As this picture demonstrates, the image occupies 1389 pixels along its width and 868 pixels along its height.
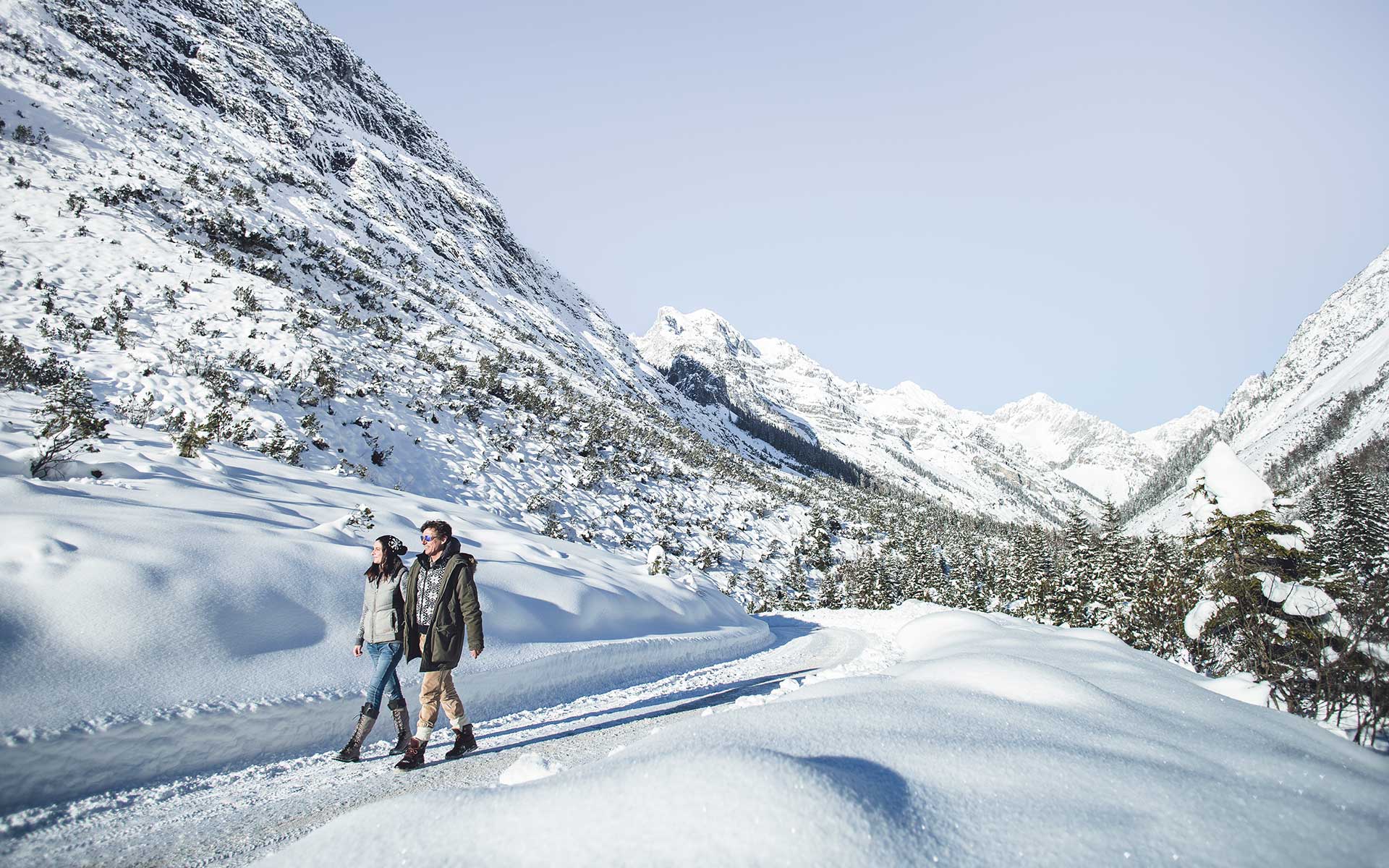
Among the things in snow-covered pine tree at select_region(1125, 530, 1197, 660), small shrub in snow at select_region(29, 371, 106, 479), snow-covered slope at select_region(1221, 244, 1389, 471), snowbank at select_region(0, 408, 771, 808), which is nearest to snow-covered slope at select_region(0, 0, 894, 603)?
small shrub in snow at select_region(29, 371, 106, 479)

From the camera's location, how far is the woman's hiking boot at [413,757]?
4988 mm

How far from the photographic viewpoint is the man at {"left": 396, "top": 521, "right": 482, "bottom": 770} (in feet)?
17.5

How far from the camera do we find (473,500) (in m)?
19.9

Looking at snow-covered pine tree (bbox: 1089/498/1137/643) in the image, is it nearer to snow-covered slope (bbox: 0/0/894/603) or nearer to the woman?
snow-covered slope (bbox: 0/0/894/603)

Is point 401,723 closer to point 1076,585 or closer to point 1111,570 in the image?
point 1111,570

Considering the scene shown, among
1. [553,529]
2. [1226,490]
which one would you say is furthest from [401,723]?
[553,529]

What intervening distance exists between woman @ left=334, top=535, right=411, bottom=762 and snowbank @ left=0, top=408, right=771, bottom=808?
0.80m

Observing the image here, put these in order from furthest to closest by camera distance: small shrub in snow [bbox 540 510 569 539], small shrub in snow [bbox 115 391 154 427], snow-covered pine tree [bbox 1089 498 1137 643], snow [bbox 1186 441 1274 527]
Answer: snow-covered pine tree [bbox 1089 498 1137 643]
small shrub in snow [bbox 540 510 569 539]
small shrub in snow [bbox 115 391 154 427]
snow [bbox 1186 441 1274 527]

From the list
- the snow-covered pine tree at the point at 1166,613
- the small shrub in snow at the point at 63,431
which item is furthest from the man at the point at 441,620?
the snow-covered pine tree at the point at 1166,613

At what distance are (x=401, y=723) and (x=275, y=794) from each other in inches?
43.0

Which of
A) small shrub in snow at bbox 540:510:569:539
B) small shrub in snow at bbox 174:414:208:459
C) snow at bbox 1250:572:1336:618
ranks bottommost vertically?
small shrub in snow at bbox 540:510:569:539

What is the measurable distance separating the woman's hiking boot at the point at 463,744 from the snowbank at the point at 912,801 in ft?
9.15

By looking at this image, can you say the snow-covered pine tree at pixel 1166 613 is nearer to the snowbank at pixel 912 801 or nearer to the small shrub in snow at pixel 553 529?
the snowbank at pixel 912 801

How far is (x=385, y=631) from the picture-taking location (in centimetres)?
538
